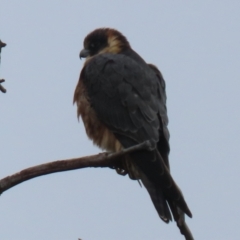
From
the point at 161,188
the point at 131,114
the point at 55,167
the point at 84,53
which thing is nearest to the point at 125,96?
the point at 131,114

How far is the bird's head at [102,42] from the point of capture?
586cm

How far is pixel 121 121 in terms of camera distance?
469 centimetres

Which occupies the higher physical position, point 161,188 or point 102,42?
point 102,42

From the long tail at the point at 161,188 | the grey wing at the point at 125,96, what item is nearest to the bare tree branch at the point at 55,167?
the long tail at the point at 161,188

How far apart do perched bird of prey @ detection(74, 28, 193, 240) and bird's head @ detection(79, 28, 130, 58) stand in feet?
1.12

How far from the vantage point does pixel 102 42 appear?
5.95m

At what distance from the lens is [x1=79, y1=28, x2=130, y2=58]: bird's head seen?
586 centimetres

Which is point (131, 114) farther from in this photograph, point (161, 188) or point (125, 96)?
point (161, 188)

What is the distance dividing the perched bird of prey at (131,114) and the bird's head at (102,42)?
0.34 meters

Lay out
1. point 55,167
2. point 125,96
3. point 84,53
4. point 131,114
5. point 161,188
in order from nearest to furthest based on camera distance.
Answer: point 55,167, point 161,188, point 131,114, point 125,96, point 84,53

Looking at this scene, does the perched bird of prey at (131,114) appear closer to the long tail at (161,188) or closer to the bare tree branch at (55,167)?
the long tail at (161,188)

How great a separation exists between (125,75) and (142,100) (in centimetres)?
30

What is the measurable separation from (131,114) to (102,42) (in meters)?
1.48

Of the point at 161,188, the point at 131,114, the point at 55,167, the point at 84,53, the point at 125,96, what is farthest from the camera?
the point at 84,53
